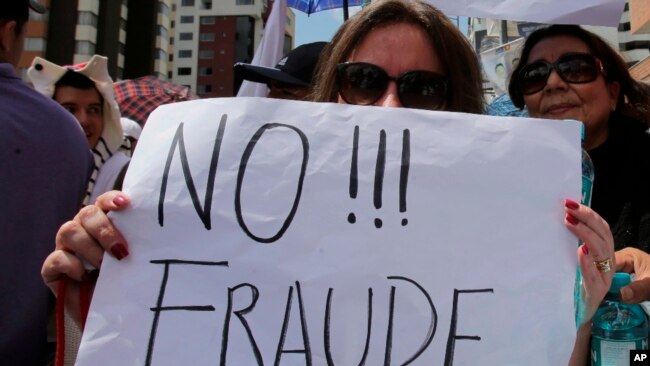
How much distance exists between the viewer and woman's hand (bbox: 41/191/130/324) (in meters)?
1.07

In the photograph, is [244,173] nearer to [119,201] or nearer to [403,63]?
[119,201]

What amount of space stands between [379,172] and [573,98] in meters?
1.03

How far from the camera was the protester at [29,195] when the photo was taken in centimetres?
148

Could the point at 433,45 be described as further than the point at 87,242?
Yes

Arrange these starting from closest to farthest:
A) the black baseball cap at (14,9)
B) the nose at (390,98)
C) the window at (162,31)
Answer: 1. the nose at (390,98)
2. the black baseball cap at (14,9)
3. the window at (162,31)

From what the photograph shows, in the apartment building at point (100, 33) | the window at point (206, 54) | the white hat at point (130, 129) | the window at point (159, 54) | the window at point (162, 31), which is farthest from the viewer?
the window at point (206, 54)

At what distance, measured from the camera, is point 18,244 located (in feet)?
4.94

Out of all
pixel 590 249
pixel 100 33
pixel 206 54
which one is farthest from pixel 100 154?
pixel 206 54

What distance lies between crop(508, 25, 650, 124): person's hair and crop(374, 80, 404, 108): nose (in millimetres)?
815

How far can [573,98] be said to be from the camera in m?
1.81

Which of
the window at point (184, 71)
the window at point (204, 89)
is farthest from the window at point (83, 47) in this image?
the window at point (184, 71)

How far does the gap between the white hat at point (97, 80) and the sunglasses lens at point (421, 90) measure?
2.03 metres

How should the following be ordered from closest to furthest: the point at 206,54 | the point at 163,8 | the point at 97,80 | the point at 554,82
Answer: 1. the point at 554,82
2. the point at 97,80
3. the point at 163,8
4. the point at 206,54

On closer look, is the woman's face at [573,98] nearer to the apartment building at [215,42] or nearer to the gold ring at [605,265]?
the gold ring at [605,265]
